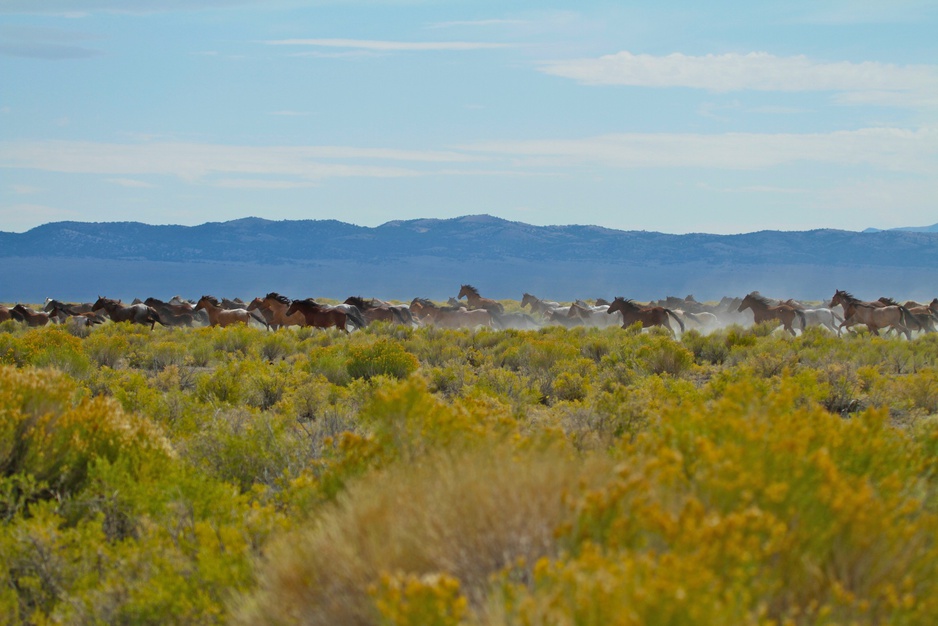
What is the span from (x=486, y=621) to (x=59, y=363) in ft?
42.6

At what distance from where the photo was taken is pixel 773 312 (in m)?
29.1

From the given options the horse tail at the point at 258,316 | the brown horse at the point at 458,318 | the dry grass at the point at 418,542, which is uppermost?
the dry grass at the point at 418,542

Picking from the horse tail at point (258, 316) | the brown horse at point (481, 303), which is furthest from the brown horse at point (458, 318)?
the horse tail at point (258, 316)

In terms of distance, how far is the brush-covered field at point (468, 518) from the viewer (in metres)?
3.23

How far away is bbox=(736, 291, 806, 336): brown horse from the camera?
28.4 m

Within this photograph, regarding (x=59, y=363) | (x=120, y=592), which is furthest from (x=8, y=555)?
(x=59, y=363)

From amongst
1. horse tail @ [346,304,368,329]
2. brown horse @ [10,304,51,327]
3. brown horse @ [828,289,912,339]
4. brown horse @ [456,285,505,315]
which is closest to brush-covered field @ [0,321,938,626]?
horse tail @ [346,304,368,329]

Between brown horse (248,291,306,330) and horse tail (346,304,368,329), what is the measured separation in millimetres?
1519

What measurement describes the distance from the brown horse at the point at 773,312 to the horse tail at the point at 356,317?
13.6 meters

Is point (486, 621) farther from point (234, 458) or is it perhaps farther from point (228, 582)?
point (234, 458)

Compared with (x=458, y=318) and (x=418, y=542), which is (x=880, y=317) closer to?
(x=458, y=318)

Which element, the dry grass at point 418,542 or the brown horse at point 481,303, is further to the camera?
the brown horse at point 481,303

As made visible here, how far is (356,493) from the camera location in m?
4.74

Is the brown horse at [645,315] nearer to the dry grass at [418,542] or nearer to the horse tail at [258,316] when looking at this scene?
the horse tail at [258,316]
